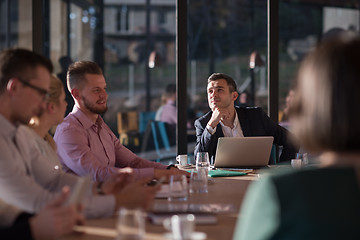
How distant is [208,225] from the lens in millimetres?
1890

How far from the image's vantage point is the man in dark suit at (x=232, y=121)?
4379 mm

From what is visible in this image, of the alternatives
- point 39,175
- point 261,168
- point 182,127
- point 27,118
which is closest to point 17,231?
point 27,118

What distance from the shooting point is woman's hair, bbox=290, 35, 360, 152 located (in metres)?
1.18

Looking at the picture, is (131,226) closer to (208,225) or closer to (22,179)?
(208,225)

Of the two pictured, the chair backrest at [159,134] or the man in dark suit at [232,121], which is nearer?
the man in dark suit at [232,121]

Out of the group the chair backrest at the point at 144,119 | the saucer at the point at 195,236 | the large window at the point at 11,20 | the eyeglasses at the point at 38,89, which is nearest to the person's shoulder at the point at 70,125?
the eyeglasses at the point at 38,89

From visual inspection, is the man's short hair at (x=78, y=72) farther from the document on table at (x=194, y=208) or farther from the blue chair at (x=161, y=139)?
the blue chair at (x=161, y=139)

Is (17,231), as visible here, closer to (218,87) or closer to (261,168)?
(261,168)

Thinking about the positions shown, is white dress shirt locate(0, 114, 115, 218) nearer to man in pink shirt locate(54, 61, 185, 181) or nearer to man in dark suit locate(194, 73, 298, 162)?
man in pink shirt locate(54, 61, 185, 181)

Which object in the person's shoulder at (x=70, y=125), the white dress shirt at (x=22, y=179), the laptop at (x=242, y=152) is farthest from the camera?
the laptop at (x=242, y=152)

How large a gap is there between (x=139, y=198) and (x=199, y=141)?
216 cm

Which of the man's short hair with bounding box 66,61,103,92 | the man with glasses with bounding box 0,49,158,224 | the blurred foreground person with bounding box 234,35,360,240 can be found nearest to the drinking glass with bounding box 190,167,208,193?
the man with glasses with bounding box 0,49,158,224

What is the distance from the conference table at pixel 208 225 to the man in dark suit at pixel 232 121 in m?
1.57

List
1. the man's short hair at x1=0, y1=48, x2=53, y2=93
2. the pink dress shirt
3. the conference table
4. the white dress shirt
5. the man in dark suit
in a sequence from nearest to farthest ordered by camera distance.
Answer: the conference table, the white dress shirt, the man's short hair at x1=0, y1=48, x2=53, y2=93, the pink dress shirt, the man in dark suit
